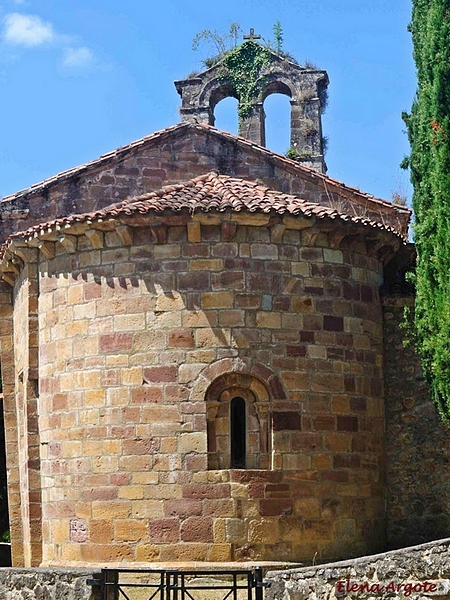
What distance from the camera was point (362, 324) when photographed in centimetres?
1323

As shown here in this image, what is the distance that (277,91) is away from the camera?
59.5 feet

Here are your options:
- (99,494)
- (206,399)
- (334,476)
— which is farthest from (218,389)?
(99,494)

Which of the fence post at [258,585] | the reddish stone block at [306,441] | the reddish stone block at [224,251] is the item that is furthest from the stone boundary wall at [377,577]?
the reddish stone block at [224,251]

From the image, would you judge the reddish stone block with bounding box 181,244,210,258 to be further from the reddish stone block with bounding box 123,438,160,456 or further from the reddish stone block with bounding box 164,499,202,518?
the reddish stone block with bounding box 164,499,202,518

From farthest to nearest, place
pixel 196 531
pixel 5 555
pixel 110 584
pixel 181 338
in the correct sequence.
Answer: pixel 5 555, pixel 181 338, pixel 196 531, pixel 110 584

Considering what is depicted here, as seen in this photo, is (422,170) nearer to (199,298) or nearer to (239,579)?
(199,298)

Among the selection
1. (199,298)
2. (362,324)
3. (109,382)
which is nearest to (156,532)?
(109,382)

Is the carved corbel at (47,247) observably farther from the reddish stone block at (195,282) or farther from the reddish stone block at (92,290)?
the reddish stone block at (195,282)

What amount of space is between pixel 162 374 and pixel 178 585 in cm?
247

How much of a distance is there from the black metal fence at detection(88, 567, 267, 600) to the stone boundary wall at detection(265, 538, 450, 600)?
0.32 meters

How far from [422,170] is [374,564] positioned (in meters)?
5.09

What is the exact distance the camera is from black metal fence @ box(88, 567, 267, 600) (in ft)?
31.5

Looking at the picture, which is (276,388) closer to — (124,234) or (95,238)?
(124,234)

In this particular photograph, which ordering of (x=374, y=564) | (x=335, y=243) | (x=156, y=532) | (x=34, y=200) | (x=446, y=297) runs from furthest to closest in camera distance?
(x=34, y=200) < (x=335, y=243) < (x=156, y=532) < (x=446, y=297) < (x=374, y=564)
